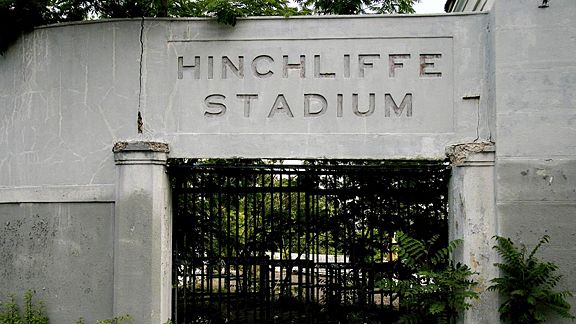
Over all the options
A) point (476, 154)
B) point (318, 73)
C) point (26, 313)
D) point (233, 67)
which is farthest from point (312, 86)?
point (26, 313)

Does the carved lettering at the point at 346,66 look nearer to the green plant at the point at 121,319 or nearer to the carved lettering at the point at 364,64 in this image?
the carved lettering at the point at 364,64

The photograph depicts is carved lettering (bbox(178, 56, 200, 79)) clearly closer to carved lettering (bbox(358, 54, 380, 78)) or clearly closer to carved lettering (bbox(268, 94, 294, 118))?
carved lettering (bbox(268, 94, 294, 118))

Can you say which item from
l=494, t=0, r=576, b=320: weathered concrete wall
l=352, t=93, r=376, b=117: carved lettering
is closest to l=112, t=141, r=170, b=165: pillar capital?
l=352, t=93, r=376, b=117: carved lettering

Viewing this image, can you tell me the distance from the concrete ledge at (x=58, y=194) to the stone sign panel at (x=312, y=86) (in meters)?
1.05

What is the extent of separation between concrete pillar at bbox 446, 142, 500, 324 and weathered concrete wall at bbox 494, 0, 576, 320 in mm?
126

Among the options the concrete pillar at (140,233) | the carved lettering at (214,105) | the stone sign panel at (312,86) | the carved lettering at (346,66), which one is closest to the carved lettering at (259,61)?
the stone sign panel at (312,86)

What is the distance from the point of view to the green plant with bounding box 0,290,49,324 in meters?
7.24

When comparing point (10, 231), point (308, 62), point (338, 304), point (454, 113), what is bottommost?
point (338, 304)

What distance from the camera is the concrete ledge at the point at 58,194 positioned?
732cm

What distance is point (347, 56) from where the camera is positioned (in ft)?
24.0

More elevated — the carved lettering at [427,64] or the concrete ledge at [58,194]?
the carved lettering at [427,64]

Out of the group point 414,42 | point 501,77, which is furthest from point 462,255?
point 414,42

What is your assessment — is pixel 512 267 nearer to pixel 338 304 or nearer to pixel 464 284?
pixel 464 284

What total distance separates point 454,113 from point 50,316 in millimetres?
5227
